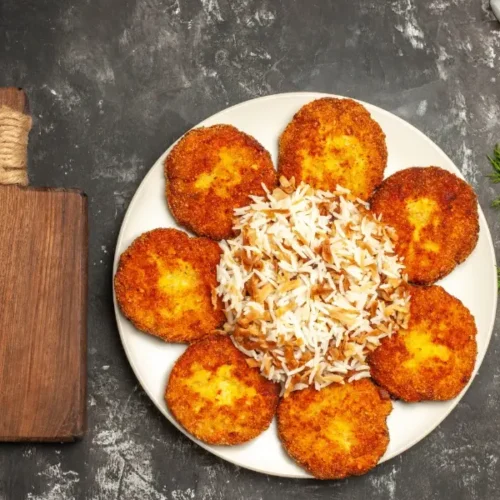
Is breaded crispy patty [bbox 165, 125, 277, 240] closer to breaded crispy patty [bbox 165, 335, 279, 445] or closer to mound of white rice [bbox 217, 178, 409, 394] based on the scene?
mound of white rice [bbox 217, 178, 409, 394]

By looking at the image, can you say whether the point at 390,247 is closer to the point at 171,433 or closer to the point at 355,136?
the point at 355,136

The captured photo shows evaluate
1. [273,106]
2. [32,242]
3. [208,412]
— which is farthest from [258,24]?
[208,412]

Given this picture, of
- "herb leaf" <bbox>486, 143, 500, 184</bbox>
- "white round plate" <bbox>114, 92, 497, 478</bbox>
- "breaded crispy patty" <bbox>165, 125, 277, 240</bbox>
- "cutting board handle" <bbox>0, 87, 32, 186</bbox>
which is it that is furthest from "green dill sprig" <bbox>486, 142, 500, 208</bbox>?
"cutting board handle" <bbox>0, 87, 32, 186</bbox>

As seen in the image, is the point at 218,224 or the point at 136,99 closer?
the point at 218,224

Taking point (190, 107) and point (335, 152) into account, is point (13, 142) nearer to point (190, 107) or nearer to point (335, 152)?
point (190, 107)

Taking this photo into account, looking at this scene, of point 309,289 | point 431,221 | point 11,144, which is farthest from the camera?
point 431,221

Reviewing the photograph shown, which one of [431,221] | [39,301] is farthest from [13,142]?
[431,221]
